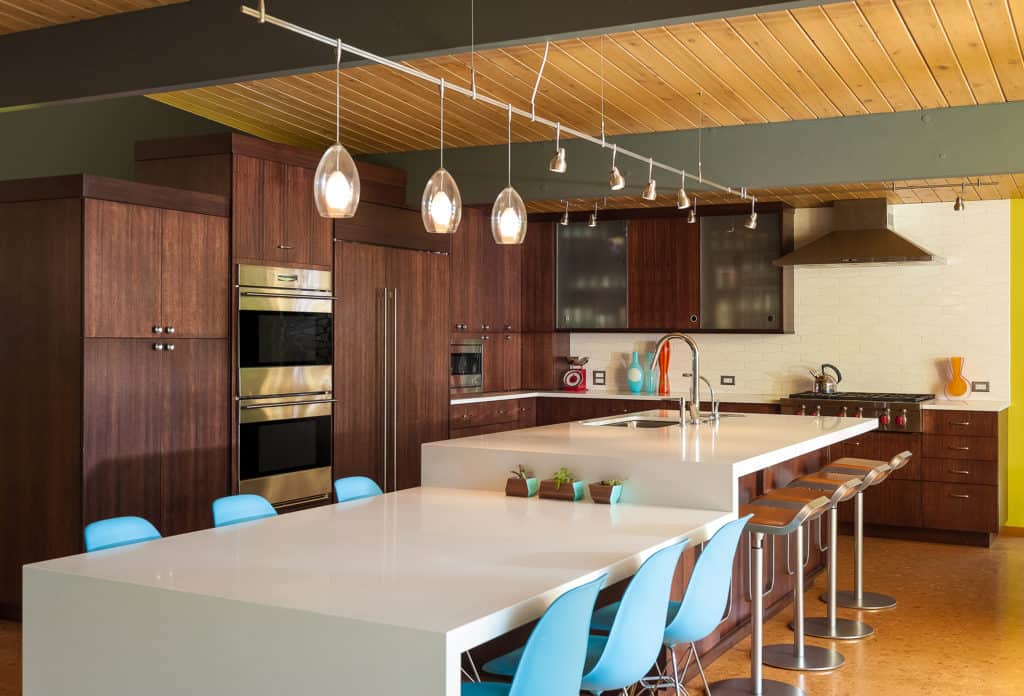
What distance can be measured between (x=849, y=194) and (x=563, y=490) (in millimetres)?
4366

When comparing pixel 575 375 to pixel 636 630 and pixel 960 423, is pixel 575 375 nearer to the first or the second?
pixel 960 423

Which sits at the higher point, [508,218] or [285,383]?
[508,218]

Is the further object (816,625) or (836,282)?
(836,282)

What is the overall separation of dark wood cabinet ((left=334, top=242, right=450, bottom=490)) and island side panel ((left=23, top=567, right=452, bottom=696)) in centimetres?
355

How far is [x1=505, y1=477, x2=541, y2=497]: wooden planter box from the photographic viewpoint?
163 inches

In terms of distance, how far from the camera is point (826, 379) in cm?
792

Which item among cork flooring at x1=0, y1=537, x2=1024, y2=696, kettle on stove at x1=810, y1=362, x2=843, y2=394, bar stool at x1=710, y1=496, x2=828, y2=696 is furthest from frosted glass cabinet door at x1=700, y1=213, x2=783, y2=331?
bar stool at x1=710, y1=496, x2=828, y2=696

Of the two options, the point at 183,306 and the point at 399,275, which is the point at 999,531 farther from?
the point at 183,306

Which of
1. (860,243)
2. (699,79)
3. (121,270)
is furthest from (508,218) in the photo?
(860,243)

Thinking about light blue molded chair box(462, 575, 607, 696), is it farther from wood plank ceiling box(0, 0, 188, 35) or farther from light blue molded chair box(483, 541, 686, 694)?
wood plank ceiling box(0, 0, 188, 35)

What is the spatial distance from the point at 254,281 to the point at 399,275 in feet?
4.51

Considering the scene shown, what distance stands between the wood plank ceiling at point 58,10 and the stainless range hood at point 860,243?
4.89 metres

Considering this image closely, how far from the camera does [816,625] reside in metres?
5.07

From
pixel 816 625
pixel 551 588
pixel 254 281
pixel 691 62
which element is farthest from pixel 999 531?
pixel 551 588
